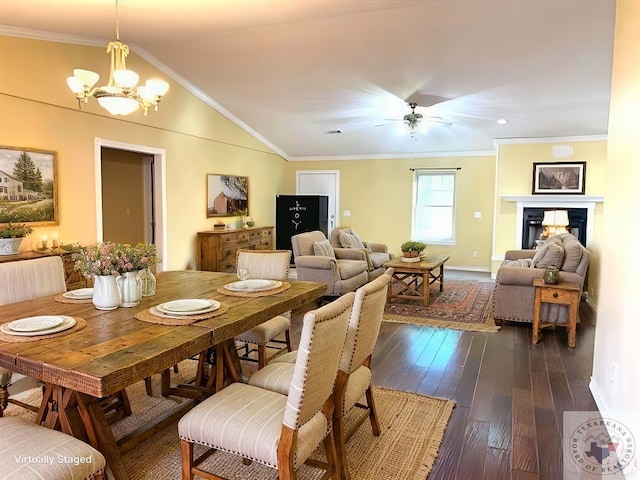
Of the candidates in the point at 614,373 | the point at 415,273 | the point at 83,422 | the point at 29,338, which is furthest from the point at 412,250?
the point at 29,338

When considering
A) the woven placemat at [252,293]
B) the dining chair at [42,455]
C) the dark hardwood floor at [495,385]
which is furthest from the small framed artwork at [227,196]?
the dining chair at [42,455]

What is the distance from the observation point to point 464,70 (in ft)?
16.8

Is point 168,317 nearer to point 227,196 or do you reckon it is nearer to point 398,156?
point 227,196

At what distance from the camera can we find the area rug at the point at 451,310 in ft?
16.0

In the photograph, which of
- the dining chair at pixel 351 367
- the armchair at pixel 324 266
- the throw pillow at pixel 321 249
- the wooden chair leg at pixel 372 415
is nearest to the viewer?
the dining chair at pixel 351 367

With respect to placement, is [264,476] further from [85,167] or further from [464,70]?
[464,70]

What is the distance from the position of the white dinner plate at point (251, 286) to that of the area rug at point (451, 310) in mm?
2465

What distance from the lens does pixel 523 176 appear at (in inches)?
295

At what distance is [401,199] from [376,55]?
4.40 m

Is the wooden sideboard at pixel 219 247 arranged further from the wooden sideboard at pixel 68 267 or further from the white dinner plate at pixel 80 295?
the white dinner plate at pixel 80 295

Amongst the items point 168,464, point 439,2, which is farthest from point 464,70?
point 168,464

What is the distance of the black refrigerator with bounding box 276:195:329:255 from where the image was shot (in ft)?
29.0

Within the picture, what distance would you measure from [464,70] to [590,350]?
324cm

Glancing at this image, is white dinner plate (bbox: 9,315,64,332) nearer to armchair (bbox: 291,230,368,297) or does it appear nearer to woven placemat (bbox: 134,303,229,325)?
woven placemat (bbox: 134,303,229,325)
